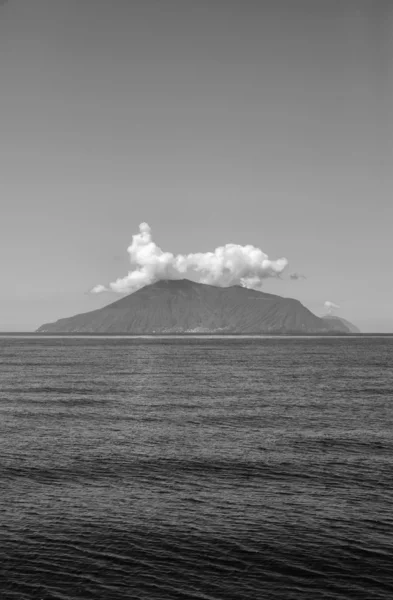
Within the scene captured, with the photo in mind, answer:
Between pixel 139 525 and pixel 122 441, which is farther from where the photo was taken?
pixel 122 441

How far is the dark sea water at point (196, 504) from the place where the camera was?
866 inches

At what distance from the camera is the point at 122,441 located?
4559 cm

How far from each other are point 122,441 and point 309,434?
52.8 ft

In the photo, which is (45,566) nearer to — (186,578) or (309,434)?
(186,578)

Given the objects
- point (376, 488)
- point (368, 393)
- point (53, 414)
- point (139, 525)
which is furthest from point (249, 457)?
point (368, 393)

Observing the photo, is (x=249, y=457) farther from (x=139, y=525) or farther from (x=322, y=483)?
(x=139, y=525)

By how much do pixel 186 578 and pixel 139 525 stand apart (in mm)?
5737

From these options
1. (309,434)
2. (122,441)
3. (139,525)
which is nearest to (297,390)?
(309,434)

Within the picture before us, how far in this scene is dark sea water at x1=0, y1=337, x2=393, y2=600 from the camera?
2200 cm

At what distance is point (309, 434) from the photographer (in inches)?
1913

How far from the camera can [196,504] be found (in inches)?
1181

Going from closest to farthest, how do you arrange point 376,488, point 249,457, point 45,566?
point 45,566 < point 376,488 < point 249,457

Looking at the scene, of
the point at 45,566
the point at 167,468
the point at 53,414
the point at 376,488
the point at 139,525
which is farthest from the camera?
the point at 53,414

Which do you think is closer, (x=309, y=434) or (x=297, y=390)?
(x=309, y=434)
